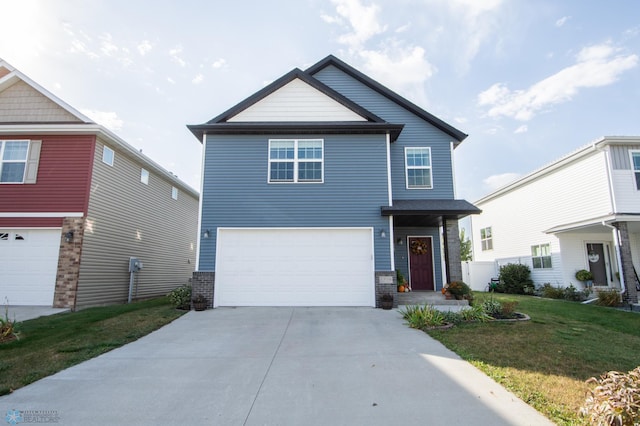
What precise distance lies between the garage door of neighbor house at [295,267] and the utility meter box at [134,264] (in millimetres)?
5104

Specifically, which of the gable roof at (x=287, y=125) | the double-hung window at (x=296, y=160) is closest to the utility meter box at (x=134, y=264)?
the gable roof at (x=287, y=125)

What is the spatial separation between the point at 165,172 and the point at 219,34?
23.8 feet

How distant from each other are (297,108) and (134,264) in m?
9.25

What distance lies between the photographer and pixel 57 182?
1097 centimetres

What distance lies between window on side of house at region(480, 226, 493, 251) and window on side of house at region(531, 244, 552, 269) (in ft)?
13.3

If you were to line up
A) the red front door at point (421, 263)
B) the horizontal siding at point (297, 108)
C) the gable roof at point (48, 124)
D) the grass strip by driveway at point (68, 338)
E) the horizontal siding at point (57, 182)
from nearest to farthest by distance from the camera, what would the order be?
the grass strip by driveway at point (68, 338), the horizontal siding at point (57, 182), the gable roof at point (48, 124), the horizontal siding at point (297, 108), the red front door at point (421, 263)

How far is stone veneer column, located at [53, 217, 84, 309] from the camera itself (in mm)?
10188

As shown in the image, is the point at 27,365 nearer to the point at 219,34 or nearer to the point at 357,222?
the point at 357,222

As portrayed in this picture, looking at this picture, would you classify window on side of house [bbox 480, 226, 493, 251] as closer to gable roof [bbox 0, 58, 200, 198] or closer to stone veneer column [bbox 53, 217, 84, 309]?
gable roof [bbox 0, 58, 200, 198]

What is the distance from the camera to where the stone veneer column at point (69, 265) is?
10188 mm

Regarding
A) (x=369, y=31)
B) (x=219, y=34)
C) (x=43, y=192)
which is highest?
(x=369, y=31)

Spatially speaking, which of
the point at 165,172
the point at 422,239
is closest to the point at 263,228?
the point at 422,239

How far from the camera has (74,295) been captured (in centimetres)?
1023

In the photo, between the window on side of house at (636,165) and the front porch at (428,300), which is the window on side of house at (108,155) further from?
the window on side of house at (636,165)
